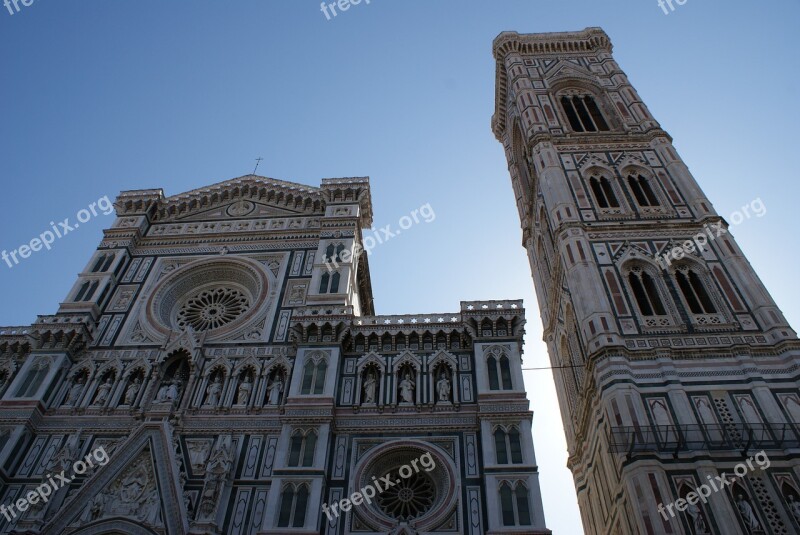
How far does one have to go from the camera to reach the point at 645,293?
64.0ft

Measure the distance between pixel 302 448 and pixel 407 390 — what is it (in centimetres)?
312

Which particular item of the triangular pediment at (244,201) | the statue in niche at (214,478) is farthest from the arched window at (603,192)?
the statue in niche at (214,478)

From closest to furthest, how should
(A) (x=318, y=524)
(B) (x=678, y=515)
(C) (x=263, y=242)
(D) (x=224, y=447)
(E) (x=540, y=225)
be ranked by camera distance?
(B) (x=678, y=515) < (A) (x=318, y=524) < (D) (x=224, y=447) < (C) (x=263, y=242) < (E) (x=540, y=225)

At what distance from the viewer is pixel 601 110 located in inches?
1150

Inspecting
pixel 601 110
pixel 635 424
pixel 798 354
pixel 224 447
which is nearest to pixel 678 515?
pixel 635 424

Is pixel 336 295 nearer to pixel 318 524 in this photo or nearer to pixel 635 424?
pixel 318 524

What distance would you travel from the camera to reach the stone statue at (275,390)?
17906mm

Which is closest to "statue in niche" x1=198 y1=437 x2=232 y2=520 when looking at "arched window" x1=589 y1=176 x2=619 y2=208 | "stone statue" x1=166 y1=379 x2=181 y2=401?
"stone statue" x1=166 y1=379 x2=181 y2=401

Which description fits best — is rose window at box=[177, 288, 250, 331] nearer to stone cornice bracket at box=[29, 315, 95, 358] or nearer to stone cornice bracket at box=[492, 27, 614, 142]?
stone cornice bracket at box=[29, 315, 95, 358]

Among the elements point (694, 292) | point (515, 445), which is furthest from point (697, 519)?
point (694, 292)

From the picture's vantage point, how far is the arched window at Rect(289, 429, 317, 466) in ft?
52.4

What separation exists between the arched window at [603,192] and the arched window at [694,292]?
3.95 meters

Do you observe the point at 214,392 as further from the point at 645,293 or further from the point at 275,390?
the point at 645,293

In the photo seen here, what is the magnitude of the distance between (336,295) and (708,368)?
10452 millimetres
